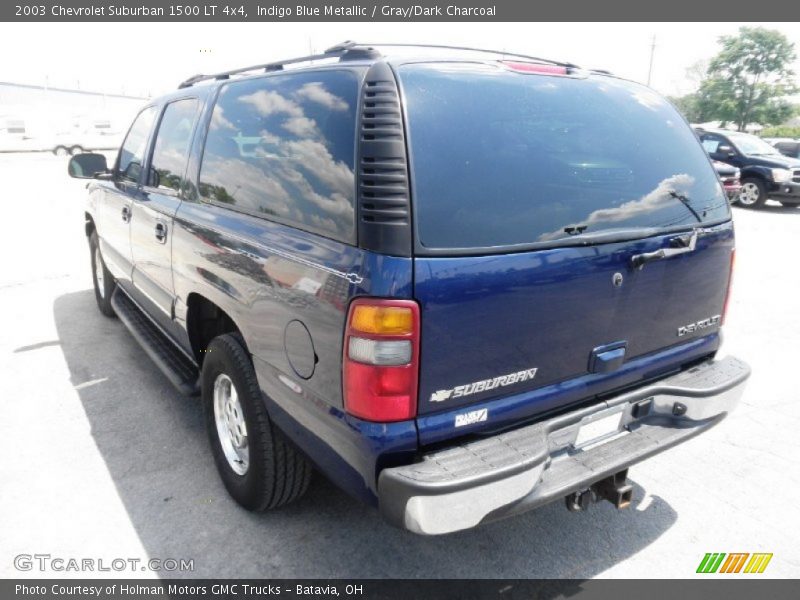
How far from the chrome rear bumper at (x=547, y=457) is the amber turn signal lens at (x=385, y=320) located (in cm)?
46

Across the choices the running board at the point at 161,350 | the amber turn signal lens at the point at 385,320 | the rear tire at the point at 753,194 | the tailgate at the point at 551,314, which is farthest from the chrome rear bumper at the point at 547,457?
the rear tire at the point at 753,194

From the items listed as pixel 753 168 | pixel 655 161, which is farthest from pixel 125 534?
pixel 753 168

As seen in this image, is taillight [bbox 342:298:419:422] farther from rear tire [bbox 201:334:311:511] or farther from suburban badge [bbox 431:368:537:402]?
rear tire [bbox 201:334:311:511]

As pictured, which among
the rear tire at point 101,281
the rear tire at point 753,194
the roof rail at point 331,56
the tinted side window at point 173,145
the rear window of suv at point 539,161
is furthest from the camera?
the rear tire at point 753,194

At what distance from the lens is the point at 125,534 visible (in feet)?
8.69

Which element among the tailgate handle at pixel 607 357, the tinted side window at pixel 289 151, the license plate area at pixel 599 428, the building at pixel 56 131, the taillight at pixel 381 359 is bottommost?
the building at pixel 56 131

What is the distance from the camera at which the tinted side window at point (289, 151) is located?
2018 millimetres

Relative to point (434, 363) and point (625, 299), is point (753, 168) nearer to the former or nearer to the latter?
point (625, 299)

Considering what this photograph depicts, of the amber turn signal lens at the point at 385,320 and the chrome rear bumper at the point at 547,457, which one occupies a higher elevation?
the amber turn signal lens at the point at 385,320

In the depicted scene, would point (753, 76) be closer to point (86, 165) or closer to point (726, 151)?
point (726, 151)

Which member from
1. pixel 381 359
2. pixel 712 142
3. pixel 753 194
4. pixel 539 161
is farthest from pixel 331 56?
pixel 712 142

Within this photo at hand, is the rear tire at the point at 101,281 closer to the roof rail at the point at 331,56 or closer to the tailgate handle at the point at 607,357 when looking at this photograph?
the roof rail at the point at 331,56

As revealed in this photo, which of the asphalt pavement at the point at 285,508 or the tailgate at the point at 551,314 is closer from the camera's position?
the tailgate at the point at 551,314
